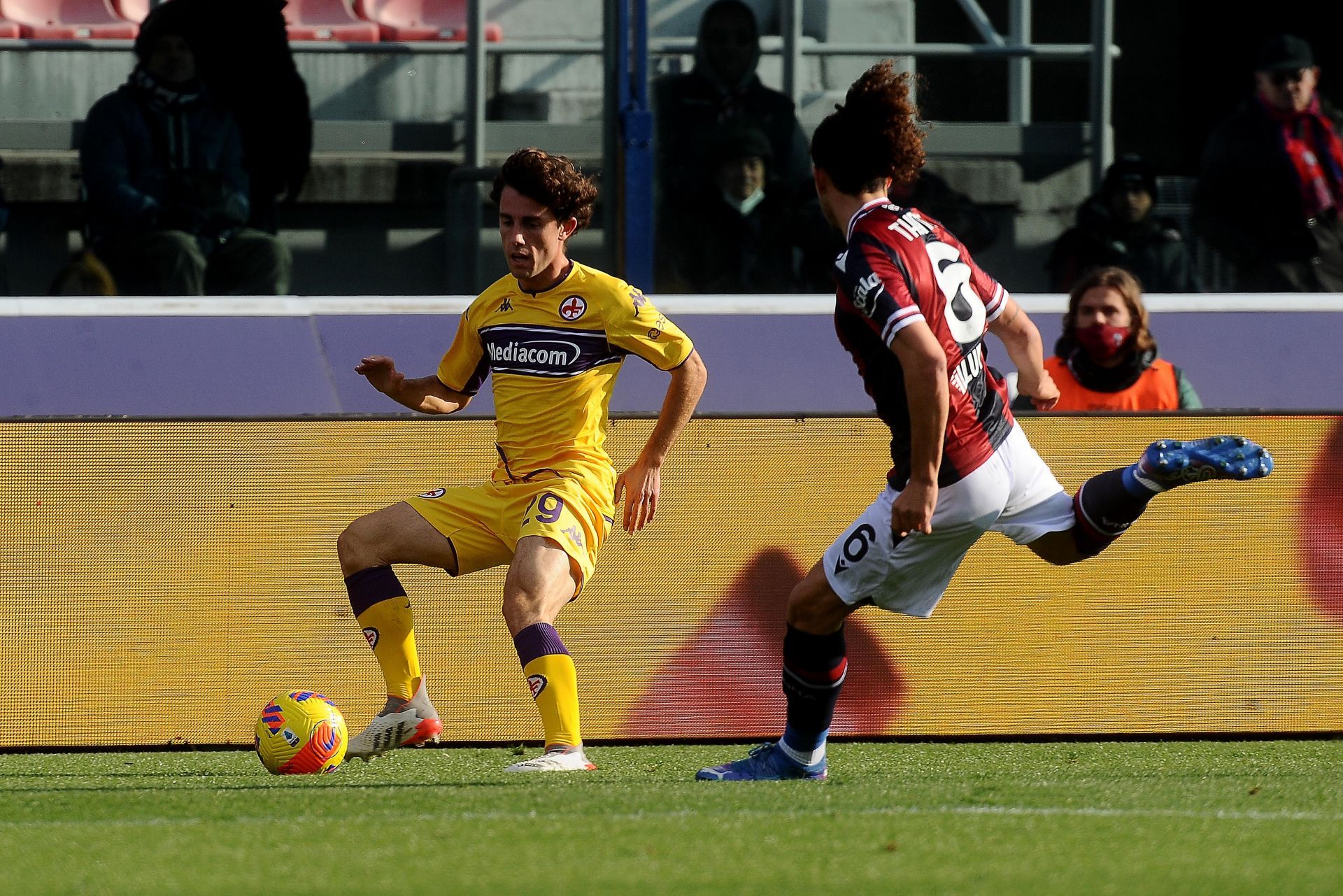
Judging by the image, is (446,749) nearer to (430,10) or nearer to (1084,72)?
(430,10)

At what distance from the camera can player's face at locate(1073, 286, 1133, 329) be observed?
701 centimetres

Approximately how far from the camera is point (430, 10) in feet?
30.5

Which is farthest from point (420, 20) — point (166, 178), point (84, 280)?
point (84, 280)

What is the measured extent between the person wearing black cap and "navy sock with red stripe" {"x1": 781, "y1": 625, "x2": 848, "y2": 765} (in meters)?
5.35

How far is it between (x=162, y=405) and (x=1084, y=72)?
5.11 metres

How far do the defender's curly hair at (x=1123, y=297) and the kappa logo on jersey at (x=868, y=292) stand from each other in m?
3.00

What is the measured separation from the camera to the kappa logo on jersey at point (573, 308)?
16.5 ft

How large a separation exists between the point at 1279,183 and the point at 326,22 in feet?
16.5

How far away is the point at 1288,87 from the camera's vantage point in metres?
9.23

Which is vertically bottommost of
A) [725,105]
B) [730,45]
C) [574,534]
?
[574,534]

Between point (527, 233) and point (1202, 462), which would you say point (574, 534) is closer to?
point (527, 233)

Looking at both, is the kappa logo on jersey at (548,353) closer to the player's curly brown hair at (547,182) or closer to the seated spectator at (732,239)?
the player's curly brown hair at (547,182)

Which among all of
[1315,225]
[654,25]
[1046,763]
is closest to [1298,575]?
[1046,763]

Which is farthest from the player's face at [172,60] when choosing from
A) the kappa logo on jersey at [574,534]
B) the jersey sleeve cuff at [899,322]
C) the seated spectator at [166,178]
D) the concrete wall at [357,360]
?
the jersey sleeve cuff at [899,322]
